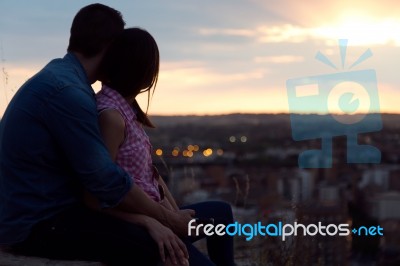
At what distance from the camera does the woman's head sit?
244 centimetres

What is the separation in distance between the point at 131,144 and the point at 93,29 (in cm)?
41

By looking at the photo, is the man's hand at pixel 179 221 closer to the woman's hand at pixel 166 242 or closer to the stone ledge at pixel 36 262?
the woman's hand at pixel 166 242

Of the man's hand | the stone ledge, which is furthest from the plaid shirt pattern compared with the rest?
the stone ledge

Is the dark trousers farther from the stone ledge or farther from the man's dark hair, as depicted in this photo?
the man's dark hair

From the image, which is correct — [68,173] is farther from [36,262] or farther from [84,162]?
[36,262]

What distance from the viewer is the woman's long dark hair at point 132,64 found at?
7.99ft

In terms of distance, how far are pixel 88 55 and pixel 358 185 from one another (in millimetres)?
4678

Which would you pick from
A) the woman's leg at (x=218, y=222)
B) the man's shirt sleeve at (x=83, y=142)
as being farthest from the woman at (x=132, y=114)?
the woman's leg at (x=218, y=222)

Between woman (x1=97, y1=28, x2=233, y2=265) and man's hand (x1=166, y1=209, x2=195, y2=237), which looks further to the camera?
→ man's hand (x1=166, y1=209, x2=195, y2=237)

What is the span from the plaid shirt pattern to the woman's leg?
0.35 metres

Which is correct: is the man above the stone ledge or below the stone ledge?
above

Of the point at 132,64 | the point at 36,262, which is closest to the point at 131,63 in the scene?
the point at 132,64

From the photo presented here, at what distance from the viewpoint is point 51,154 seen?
2.31 metres

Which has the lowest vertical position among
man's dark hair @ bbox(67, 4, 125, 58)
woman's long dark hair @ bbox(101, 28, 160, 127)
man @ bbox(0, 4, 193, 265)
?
man @ bbox(0, 4, 193, 265)
